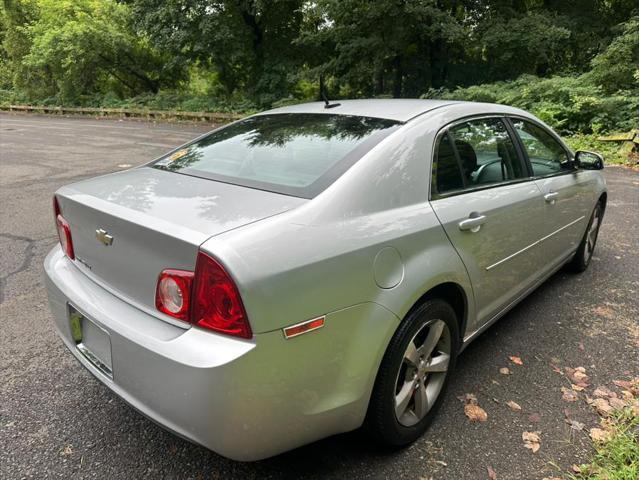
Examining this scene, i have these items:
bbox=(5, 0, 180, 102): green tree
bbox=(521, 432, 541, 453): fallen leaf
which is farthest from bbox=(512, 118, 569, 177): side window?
bbox=(5, 0, 180, 102): green tree

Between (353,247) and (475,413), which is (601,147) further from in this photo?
(353,247)

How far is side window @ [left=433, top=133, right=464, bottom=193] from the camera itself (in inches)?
93.4

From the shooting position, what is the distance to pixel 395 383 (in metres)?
2.06

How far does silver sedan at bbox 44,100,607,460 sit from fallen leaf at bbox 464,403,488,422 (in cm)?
21

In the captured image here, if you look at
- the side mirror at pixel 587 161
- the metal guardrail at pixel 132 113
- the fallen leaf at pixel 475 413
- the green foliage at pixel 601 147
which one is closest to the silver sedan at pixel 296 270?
the fallen leaf at pixel 475 413

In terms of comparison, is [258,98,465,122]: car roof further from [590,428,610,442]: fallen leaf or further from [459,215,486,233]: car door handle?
[590,428,610,442]: fallen leaf

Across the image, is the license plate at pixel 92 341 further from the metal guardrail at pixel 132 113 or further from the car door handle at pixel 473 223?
the metal guardrail at pixel 132 113

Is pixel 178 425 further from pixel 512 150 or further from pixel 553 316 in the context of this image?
pixel 553 316

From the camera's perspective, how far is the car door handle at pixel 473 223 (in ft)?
7.72

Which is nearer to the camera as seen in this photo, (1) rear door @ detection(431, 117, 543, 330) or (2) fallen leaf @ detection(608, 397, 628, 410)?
(1) rear door @ detection(431, 117, 543, 330)

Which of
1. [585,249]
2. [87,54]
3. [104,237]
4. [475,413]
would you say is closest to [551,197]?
[585,249]

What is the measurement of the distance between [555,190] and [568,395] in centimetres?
141

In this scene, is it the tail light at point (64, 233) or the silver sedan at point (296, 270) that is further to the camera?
the tail light at point (64, 233)

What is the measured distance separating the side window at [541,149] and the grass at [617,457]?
5.34ft
